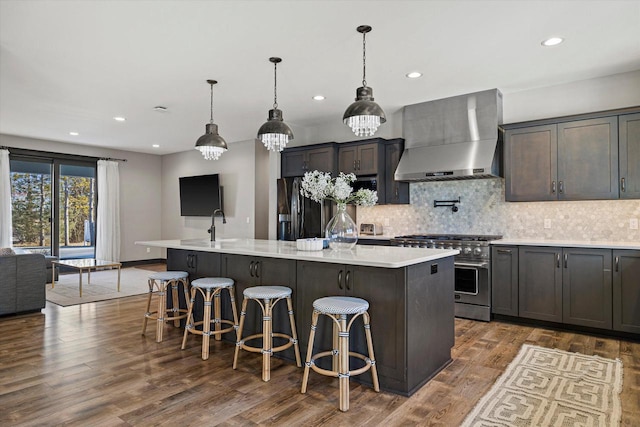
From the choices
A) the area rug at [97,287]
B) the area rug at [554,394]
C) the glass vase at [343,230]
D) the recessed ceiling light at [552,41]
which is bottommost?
the area rug at [554,394]

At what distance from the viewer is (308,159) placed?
20.3 ft

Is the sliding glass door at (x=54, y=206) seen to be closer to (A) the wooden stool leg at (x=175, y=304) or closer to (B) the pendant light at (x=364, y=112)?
(A) the wooden stool leg at (x=175, y=304)

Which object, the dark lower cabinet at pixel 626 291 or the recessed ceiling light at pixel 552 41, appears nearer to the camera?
the recessed ceiling light at pixel 552 41

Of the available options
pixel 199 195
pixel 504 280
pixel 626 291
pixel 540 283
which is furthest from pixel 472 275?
pixel 199 195

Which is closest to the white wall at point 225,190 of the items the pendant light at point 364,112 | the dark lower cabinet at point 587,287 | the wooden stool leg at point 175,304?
the wooden stool leg at point 175,304

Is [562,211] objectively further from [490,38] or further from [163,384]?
[163,384]

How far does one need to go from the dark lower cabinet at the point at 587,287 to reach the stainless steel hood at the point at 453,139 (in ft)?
4.09

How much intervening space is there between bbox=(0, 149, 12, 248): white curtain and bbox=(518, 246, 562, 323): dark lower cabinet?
8276 millimetres

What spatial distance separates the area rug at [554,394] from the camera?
90.4 inches

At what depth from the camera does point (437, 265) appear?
117 inches

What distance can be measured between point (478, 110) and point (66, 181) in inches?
313

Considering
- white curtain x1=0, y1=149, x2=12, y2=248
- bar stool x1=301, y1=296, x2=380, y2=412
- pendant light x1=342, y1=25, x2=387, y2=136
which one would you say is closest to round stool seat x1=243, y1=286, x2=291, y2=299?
bar stool x1=301, y1=296, x2=380, y2=412

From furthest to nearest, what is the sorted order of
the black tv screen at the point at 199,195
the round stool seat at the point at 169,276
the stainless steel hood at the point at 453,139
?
the black tv screen at the point at 199,195, the stainless steel hood at the point at 453,139, the round stool seat at the point at 169,276

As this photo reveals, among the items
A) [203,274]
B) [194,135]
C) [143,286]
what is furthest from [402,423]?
[194,135]
